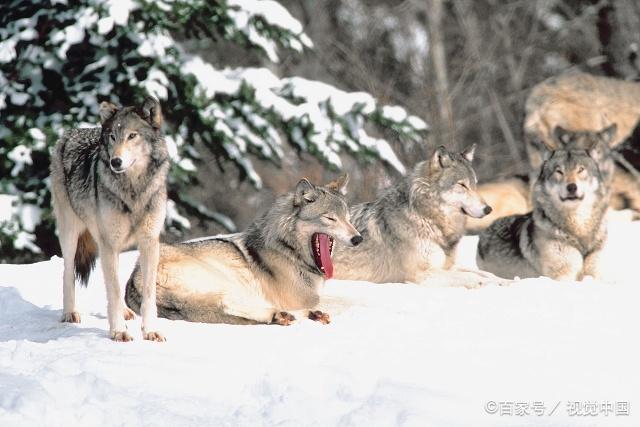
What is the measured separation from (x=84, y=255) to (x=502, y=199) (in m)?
6.97

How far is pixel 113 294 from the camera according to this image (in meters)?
5.11

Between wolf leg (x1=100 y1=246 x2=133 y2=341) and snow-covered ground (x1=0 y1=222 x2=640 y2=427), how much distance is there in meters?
0.10

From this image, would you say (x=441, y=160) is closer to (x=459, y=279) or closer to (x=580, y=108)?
(x=459, y=279)

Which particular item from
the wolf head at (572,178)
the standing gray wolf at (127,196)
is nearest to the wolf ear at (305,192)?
Result: the standing gray wolf at (127,196)

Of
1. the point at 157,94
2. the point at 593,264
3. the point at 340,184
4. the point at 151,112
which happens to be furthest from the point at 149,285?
the point at 157,94

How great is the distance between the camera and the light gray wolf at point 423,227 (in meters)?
7.19

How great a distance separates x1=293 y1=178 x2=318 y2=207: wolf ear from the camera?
19.3 feet

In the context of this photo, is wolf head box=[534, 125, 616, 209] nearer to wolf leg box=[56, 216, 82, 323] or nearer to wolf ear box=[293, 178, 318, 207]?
wolf ear box=[293, 178, 318, 207]

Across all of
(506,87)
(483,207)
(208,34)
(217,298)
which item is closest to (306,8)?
(506,87)

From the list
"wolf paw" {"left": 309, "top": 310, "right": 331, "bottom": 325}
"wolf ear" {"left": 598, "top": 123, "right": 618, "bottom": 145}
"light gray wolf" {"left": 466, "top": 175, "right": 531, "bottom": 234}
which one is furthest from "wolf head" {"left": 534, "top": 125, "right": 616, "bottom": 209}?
"light gray wolf" {"left": 466, "top": 175, "right": 531, "bottom": 234}

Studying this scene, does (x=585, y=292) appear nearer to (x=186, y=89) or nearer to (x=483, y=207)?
(x=483, y=207)

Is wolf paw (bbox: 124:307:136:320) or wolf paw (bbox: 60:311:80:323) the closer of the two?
wolf paw (bbox: 124:307:136:320)

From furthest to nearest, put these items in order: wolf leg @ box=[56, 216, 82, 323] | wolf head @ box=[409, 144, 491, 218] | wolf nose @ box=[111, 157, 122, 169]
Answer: wolf head @ box=[409, 144, 491, 218] < wolf leg @ box=[56, 216, 82, 323] < wolf nose @ box=[111, 157, 122, 169]

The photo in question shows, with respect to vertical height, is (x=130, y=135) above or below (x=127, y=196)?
above
